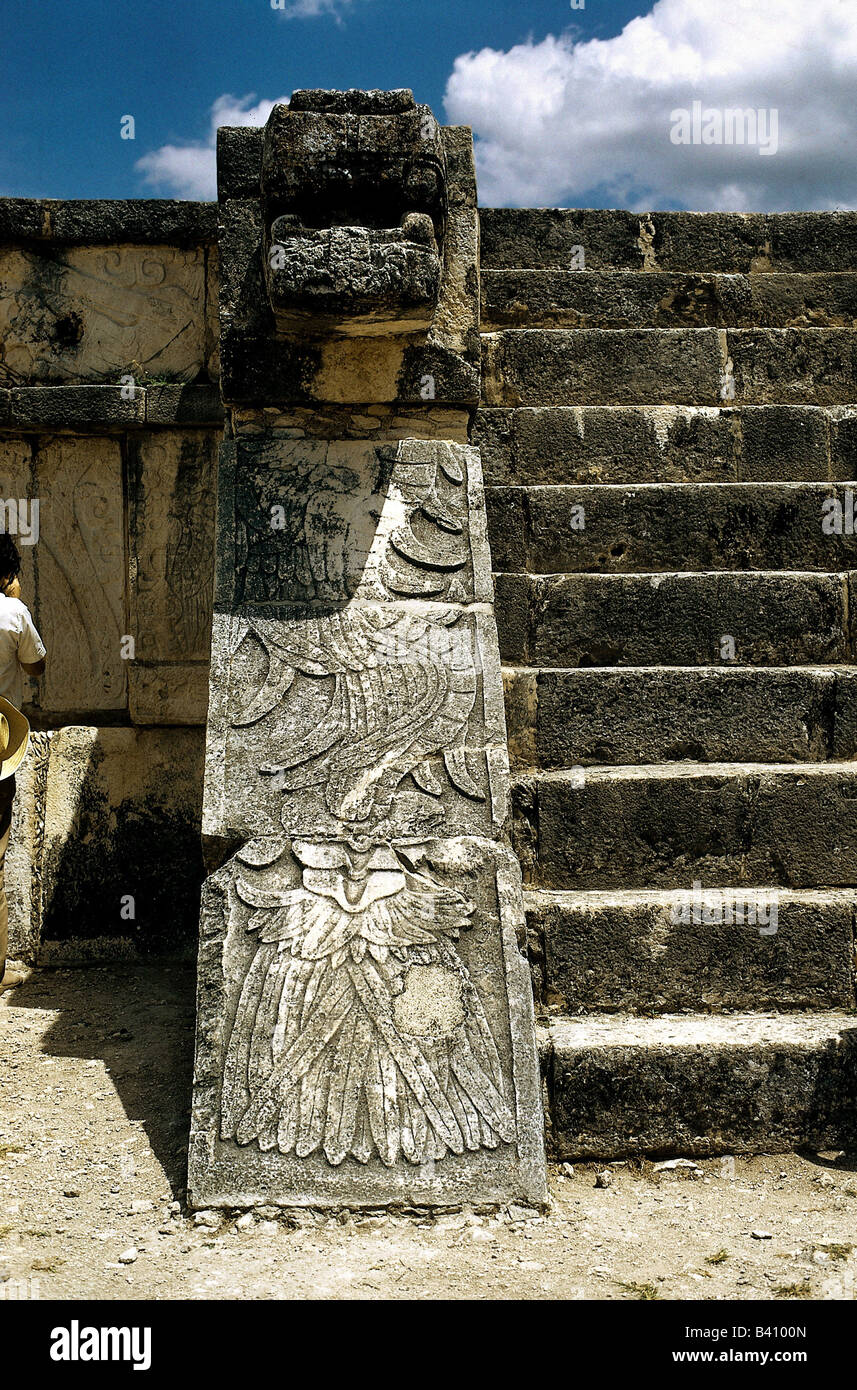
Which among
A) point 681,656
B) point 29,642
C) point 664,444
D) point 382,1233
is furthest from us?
point 664,444

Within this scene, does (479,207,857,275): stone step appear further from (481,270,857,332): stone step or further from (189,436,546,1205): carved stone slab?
(189,436,546,1205): carved stone slab

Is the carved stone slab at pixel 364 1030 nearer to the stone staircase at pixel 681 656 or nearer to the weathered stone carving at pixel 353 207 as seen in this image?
the stone staircase at pixel 681 656

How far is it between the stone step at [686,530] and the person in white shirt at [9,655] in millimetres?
1688

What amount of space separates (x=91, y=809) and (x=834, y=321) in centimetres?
370

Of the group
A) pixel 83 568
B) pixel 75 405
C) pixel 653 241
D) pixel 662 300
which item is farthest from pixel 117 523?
pixel 653 241

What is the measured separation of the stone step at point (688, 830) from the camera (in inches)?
138

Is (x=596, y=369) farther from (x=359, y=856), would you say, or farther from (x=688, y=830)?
(x=359, y=856)

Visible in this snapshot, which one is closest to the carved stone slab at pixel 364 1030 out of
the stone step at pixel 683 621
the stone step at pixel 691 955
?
the stone step at pixel 691 955

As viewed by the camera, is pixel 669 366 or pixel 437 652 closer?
pixel 437 652

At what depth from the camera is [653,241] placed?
511 cm

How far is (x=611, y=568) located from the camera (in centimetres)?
427

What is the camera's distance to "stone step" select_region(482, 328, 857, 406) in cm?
470

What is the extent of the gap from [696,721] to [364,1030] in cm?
→ 156

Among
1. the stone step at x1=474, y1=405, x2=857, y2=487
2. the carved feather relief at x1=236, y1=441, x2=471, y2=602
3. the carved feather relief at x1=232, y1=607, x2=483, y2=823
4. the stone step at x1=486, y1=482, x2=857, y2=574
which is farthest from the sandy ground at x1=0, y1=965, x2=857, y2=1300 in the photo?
the stone step at x1=474, y1=405, x2=857, y2=487
